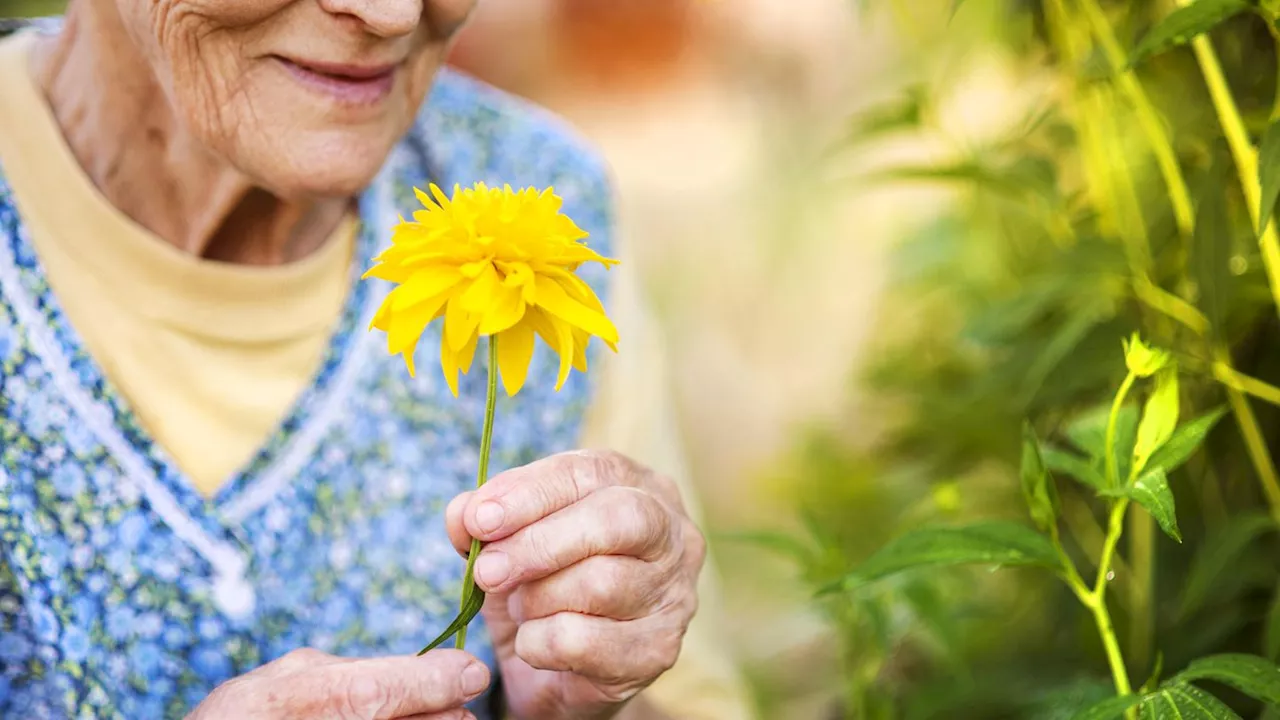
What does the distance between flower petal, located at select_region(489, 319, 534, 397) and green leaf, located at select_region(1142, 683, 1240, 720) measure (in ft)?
1.30

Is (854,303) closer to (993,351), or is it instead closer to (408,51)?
(993,351)

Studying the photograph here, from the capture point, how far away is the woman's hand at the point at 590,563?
2.24 ft

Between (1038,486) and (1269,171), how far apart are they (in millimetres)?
225

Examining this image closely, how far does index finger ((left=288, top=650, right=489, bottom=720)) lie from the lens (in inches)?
27.0

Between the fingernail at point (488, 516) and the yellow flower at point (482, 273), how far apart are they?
83mm

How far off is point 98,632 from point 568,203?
24.2 inches

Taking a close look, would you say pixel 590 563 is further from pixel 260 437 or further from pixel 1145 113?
pixel 1145 113

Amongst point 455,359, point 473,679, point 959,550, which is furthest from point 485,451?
point 959,550

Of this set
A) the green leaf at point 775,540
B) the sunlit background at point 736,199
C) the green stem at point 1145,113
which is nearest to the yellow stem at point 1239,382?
the green stem at point 1145,113

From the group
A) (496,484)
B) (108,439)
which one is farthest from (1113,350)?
(108,439)

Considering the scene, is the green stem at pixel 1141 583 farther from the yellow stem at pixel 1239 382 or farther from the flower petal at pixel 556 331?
the flower petal at pixel 556 331

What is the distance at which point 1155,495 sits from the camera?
2.22 feet

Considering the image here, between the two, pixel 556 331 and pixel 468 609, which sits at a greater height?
pixel 556 331

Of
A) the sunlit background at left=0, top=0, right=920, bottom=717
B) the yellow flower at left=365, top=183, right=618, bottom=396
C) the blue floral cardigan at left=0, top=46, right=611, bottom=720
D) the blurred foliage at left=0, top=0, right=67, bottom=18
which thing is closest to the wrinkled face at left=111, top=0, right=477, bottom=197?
the blue floral cardigan at left=0, top=46, right=611, bottom=720
